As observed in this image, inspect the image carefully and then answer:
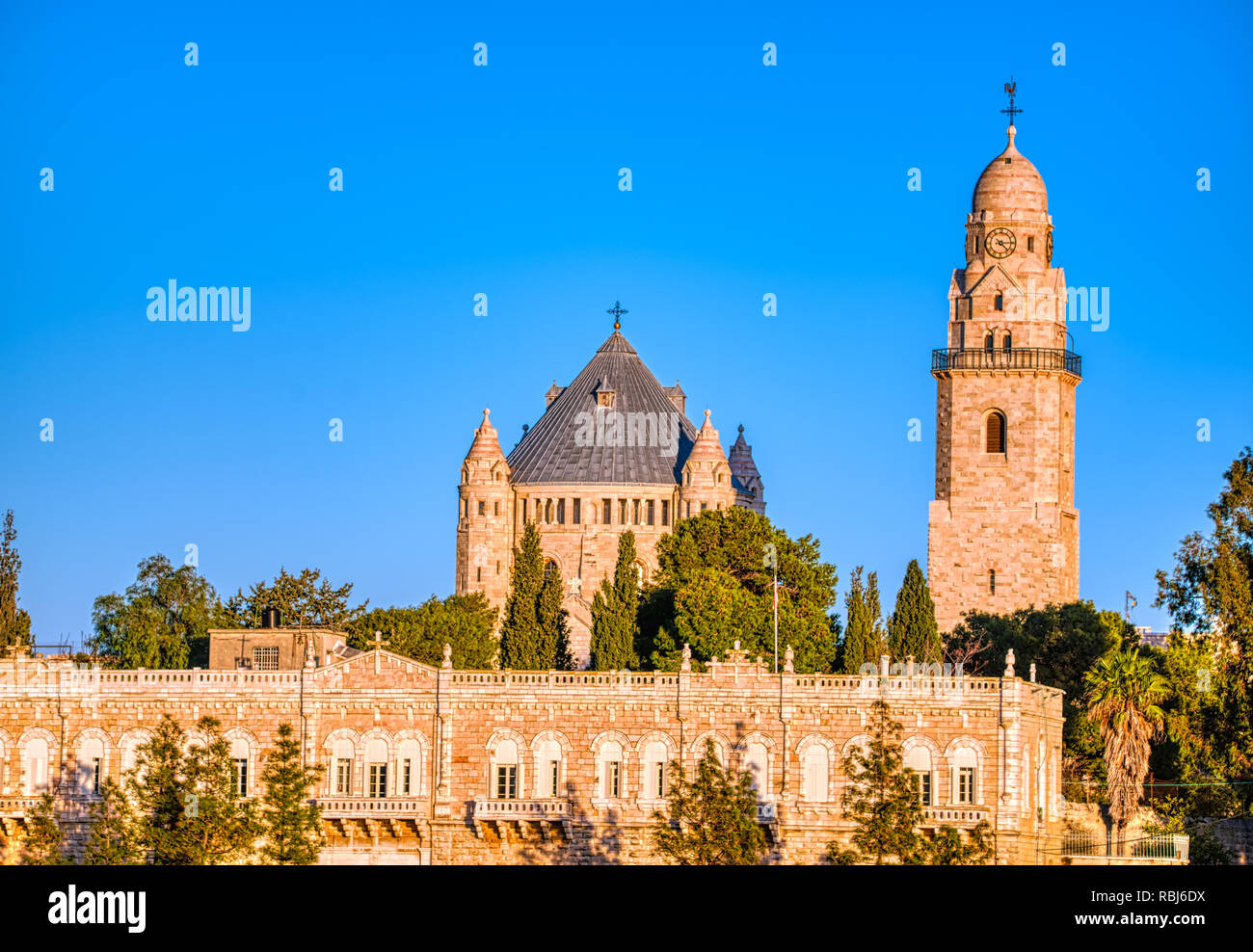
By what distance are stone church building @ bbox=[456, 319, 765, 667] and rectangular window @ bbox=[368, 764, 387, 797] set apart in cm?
5631

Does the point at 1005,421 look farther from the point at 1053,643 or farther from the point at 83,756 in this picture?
the point at 83,756

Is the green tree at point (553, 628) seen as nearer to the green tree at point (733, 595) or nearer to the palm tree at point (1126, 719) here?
the green tree at point (733, 595)

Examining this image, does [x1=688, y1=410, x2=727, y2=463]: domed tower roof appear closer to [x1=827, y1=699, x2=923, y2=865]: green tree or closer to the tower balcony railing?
the tower balcony railing

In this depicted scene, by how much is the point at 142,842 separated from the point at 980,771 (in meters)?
30.5

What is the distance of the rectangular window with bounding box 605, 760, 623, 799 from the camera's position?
94.1 m

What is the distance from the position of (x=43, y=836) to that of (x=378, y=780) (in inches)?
493

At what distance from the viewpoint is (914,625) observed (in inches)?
4601

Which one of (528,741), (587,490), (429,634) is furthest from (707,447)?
(528,741)

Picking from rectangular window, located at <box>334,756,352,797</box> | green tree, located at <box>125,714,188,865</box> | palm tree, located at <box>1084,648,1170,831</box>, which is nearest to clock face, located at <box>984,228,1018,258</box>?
palm tree, located at <box>1084,648,1170,831</box>

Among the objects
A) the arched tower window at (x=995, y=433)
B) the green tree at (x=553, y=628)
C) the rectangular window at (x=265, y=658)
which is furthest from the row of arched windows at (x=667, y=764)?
the arched tower window at (x=995, y=433)

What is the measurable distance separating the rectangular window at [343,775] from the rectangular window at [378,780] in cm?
80
